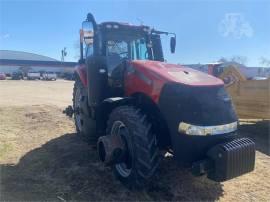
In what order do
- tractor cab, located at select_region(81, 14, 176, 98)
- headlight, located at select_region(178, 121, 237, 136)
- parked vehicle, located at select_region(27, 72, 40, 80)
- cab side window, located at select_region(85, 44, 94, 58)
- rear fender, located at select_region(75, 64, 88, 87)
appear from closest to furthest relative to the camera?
headlight, located at select_region(178, 121, 237, 136)
tractor cab, located at select_region(81, 14, 176, 98)
cab side window, located at select_region(85, 44, 94, 58)
rear fender, located at select_region(75, 64, 88, 87)
parked vehicle, located at select_region(27, 72, 40, 80)

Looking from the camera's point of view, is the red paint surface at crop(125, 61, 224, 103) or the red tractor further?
the red paint surface at crop(125, 61, 224, 103)

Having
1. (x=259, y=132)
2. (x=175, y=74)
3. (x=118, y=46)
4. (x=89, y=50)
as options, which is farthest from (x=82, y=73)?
(x=259, y=132)

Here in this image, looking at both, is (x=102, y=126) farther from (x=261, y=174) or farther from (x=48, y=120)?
(x=48, y=120)

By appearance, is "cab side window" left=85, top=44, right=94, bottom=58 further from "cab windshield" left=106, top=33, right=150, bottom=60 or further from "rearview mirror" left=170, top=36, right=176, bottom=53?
"rearview mirror" left=170, top=36, right=176, bottom=53

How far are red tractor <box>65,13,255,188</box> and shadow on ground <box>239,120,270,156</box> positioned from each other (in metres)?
3.46

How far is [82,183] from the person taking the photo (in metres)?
5.23

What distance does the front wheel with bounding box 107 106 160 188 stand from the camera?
4.62 meters

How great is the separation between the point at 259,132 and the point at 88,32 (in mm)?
5956

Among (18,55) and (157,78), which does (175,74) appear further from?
(18,55)

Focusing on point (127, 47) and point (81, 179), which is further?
point (127, 47)

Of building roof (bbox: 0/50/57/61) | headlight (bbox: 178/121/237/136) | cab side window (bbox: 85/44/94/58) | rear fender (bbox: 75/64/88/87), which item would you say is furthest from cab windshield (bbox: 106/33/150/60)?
building roof (bbox: 0/50/57/61)

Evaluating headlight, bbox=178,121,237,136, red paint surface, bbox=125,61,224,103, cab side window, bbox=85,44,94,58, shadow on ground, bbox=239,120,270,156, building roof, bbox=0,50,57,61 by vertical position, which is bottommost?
shadow on ground, bbox=239,120,270,156

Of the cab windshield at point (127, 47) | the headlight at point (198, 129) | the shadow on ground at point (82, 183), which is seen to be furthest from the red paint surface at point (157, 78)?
the shadow on ground at point (82, 183)

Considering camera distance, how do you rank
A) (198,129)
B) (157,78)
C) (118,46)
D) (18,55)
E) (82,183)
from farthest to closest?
(18,55), (118,46), (82,183), (157,78), (198,129)
